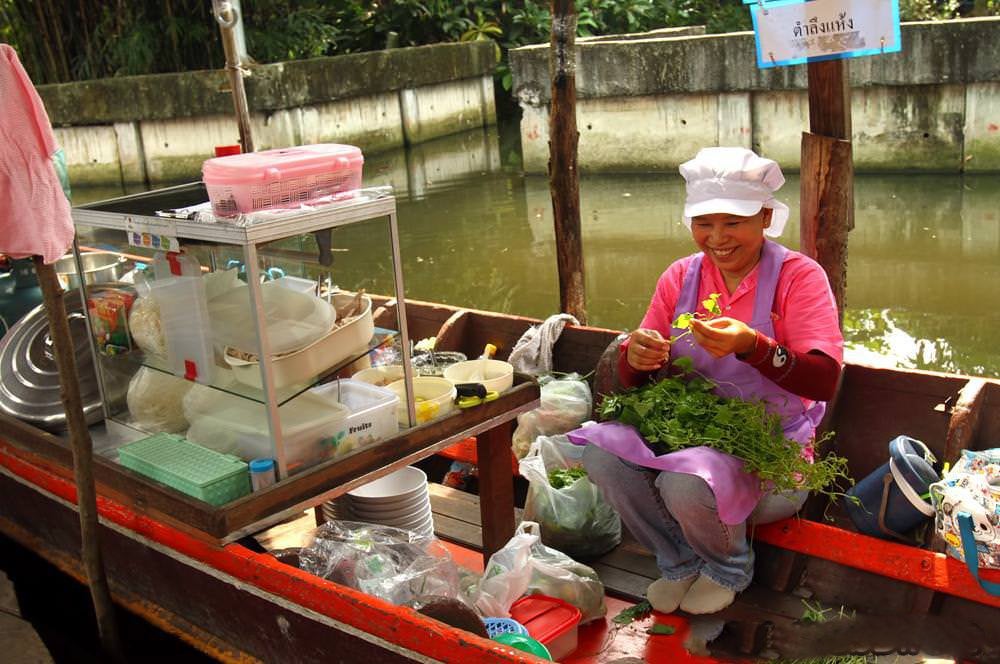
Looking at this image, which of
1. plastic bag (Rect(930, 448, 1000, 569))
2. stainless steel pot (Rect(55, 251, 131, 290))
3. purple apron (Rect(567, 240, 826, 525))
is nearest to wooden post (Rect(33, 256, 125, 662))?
stainless steel pot (Rect(55, 251, 131, 290))

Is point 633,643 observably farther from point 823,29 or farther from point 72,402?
point 823,29

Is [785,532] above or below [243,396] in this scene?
below

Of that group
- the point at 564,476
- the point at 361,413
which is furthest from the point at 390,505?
the point at 564,476

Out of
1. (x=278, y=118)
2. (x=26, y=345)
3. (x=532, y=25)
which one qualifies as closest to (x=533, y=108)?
(x=278, y=118)

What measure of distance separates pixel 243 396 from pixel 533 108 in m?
8.77

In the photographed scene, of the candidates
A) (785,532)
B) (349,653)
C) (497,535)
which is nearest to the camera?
(349,653)

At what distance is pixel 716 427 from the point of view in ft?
10.4

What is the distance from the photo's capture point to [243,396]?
3.13 metres

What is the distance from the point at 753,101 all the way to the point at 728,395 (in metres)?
7.97

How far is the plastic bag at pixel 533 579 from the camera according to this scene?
3203 millimetres

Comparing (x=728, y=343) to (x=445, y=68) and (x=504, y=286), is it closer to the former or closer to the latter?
(x=504, y=286)

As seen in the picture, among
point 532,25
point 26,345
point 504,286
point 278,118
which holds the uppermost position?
point 532,25

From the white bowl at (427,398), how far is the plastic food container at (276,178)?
0.73 meters

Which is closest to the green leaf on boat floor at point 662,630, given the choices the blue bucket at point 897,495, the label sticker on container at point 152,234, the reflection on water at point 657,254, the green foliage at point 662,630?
the green foliage at point 662,630
